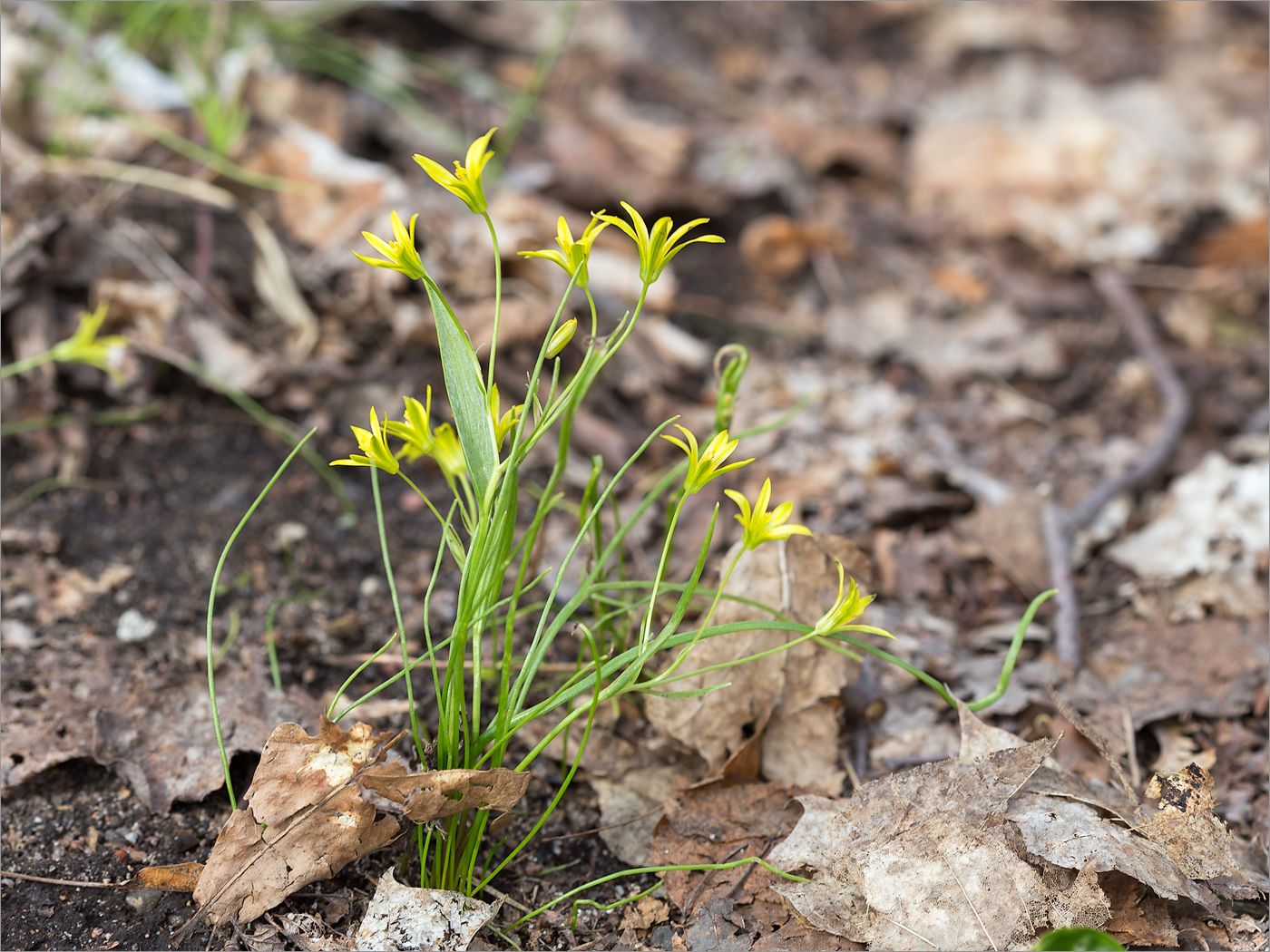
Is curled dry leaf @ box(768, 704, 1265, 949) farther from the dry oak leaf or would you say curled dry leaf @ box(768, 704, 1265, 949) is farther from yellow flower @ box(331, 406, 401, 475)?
yellow flower @ box(331, 406, 401, 475)

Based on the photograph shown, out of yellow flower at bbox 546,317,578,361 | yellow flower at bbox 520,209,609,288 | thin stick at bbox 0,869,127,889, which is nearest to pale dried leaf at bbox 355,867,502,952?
thin stick at bbox 0,869,127,889

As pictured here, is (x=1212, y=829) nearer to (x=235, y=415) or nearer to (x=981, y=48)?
(x=235, y=415)

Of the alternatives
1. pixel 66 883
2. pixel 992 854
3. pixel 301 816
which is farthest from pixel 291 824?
pixel 992 854

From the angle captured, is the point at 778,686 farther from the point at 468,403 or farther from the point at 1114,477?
the point at 1114,477

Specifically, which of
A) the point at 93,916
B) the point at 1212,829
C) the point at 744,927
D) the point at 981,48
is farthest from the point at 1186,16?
the point at 93,916

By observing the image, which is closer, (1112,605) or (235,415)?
(1112,605)
